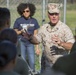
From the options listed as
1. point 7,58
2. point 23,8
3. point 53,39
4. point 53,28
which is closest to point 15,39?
point 7,58

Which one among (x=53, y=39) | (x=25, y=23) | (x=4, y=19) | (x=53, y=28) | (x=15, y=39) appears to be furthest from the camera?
(x=25, y=23)

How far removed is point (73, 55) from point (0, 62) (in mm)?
737

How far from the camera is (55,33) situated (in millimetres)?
7375

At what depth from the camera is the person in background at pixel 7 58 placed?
3.80m

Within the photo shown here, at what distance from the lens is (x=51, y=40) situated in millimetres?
7355

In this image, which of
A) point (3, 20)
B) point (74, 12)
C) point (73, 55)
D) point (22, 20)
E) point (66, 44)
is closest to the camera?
point (73, 55)

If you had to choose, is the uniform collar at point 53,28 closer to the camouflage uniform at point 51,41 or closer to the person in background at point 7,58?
the camouflage uniform at point 51,41

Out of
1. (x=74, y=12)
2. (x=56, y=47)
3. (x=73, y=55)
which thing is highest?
(x=73, y=55)

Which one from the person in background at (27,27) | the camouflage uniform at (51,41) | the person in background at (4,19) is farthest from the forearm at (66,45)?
the person in background at (27,27)

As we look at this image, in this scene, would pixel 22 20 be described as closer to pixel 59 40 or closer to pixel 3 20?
pixel 59 40

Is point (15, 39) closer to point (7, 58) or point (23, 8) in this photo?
point (7, 58)

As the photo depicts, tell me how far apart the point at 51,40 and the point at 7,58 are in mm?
3536

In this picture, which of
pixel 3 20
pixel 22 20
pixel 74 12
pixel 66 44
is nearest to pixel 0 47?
pixel 3 20

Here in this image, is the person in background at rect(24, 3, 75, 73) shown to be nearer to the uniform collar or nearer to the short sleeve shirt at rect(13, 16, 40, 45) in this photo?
the uniform collar
